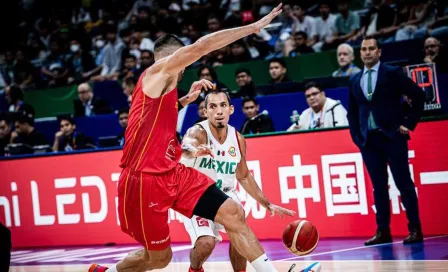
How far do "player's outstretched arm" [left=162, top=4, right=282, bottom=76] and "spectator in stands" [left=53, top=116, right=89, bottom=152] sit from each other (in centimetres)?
661

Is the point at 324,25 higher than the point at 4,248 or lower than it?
higher

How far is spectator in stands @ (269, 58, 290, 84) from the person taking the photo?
11.9 meters

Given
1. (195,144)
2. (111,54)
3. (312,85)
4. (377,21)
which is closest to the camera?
(195,144)

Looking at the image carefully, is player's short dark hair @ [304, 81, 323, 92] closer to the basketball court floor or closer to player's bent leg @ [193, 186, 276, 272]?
the basketball court floor

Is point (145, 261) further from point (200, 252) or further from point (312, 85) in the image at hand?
point (312, 85)

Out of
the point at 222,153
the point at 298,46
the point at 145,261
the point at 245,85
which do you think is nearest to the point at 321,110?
the point at 245,85

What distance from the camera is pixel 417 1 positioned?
12734 millimetres

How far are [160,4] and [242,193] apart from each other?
25.3 ft

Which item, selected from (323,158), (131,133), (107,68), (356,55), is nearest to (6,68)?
(107,68)

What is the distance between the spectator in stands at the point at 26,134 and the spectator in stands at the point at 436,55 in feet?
20.0

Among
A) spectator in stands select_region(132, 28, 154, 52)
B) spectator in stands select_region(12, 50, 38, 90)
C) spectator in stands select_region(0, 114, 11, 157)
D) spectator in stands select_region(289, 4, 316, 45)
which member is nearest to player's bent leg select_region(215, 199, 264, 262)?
spectator in stands select_region(0, 114, 11, 157)

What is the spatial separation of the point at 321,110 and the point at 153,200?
488 cm

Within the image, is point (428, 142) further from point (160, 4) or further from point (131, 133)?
point (160, 4)

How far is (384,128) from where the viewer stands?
9.02 metres
